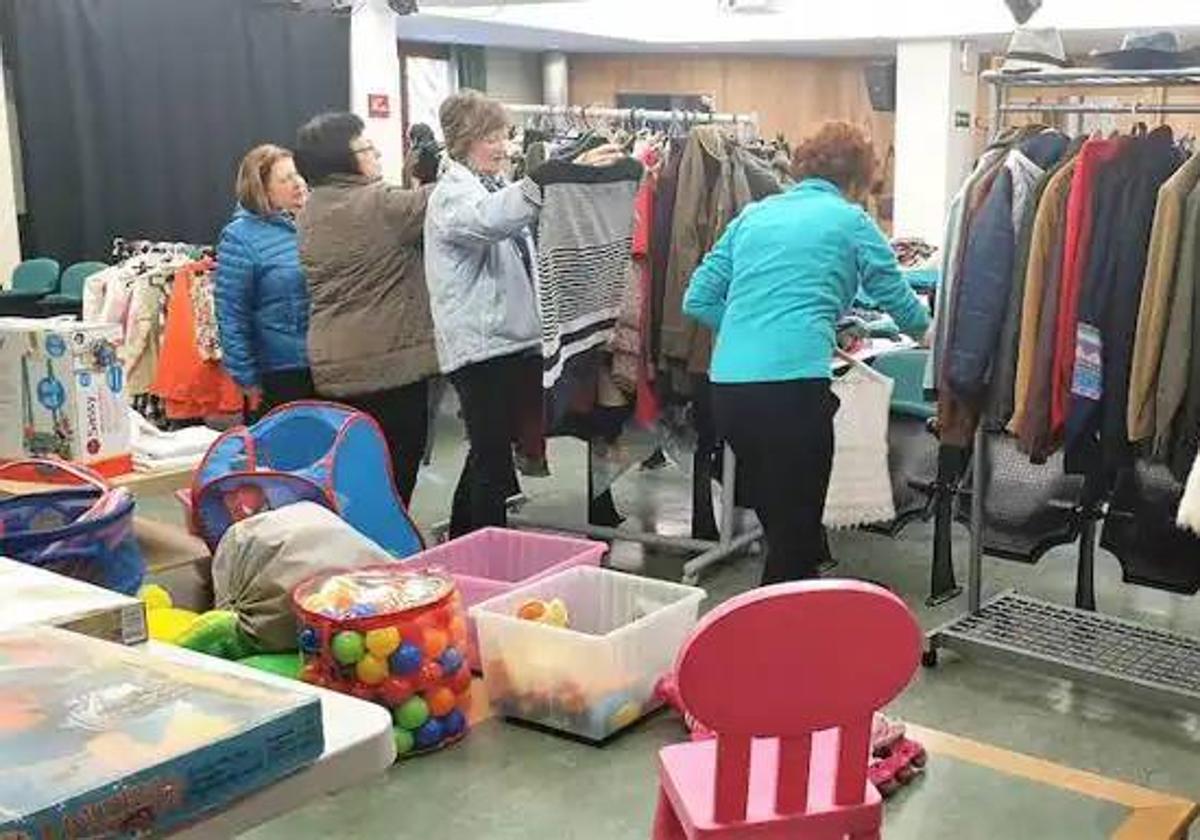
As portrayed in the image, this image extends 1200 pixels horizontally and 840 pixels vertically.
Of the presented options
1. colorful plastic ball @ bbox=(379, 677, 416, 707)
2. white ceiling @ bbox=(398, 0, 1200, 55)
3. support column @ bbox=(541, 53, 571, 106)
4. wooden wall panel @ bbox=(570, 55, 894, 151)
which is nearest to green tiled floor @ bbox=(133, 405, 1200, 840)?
colorful plastic ball @ bbox=(379, 677, 416, 707)

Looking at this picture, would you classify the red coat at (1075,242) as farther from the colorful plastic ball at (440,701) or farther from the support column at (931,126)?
the support column at (931,126)

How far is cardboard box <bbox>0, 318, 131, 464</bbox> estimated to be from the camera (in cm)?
263

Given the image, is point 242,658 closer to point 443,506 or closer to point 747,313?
point 747,313

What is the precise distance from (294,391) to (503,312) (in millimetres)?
705

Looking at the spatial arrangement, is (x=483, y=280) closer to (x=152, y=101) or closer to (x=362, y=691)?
(x=362, y=691)

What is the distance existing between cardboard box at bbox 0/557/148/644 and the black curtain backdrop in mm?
5971

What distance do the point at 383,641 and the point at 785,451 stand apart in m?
1.46

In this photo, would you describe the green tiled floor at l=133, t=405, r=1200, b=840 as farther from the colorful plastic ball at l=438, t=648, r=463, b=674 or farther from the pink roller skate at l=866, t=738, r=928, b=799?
the colorful plastic ball at l=438, t=648, r=463, b=674

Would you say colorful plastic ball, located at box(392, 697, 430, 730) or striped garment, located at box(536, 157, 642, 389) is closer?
colorful plastic ball, located at box(392, 697, 430, 730)

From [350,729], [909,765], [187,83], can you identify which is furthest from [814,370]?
[187,83]

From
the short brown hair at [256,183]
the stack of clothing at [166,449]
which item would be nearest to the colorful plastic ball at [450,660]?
the stack of clothing at [166,449]

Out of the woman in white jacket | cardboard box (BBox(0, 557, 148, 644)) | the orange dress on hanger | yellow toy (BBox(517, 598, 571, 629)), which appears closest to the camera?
cardboard box (BBox(0, 557, 148, 644))

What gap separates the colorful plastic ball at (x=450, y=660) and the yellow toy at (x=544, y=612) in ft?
0.76

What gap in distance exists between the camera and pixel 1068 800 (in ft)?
6.04
